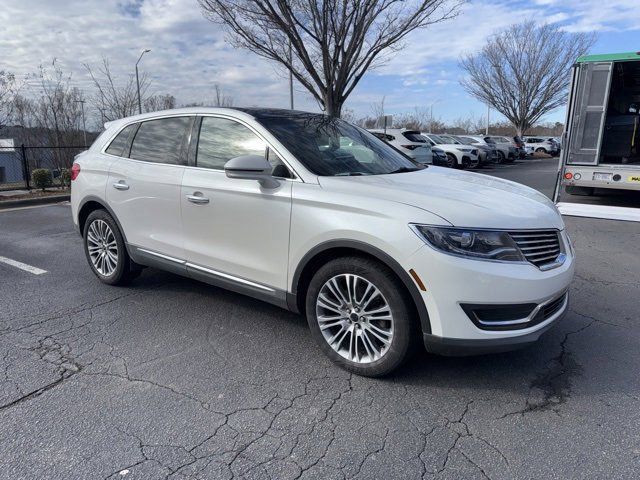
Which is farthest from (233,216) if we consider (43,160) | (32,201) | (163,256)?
(43,160)

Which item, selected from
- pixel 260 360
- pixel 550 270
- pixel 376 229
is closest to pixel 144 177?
pixel 260 360

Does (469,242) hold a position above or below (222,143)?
below

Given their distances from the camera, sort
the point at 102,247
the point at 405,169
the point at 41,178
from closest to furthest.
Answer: the point at 405,169, the point at 102,247, the point at 41,178

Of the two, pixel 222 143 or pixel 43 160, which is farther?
pixel 43 160

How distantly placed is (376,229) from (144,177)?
8.01 feet

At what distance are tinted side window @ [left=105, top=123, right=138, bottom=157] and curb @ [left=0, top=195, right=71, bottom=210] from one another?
7.45 m

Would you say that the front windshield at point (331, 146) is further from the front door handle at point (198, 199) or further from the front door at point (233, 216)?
the front door handle at point (198, 199)

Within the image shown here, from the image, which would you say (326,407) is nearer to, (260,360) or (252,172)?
(260,360)

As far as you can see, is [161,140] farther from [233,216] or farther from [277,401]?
[277,401]

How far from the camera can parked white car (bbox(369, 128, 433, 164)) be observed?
16203 mm

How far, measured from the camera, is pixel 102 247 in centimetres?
496

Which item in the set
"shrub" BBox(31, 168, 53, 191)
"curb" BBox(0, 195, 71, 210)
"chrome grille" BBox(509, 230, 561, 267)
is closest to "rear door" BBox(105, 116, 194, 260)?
"chrome grille" BBox(509, 230, 561, 267)

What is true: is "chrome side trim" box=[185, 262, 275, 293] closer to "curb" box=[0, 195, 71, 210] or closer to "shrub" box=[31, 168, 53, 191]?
"curb" box=[0, 195, 71, 210]

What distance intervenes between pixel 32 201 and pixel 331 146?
10.1 meters
